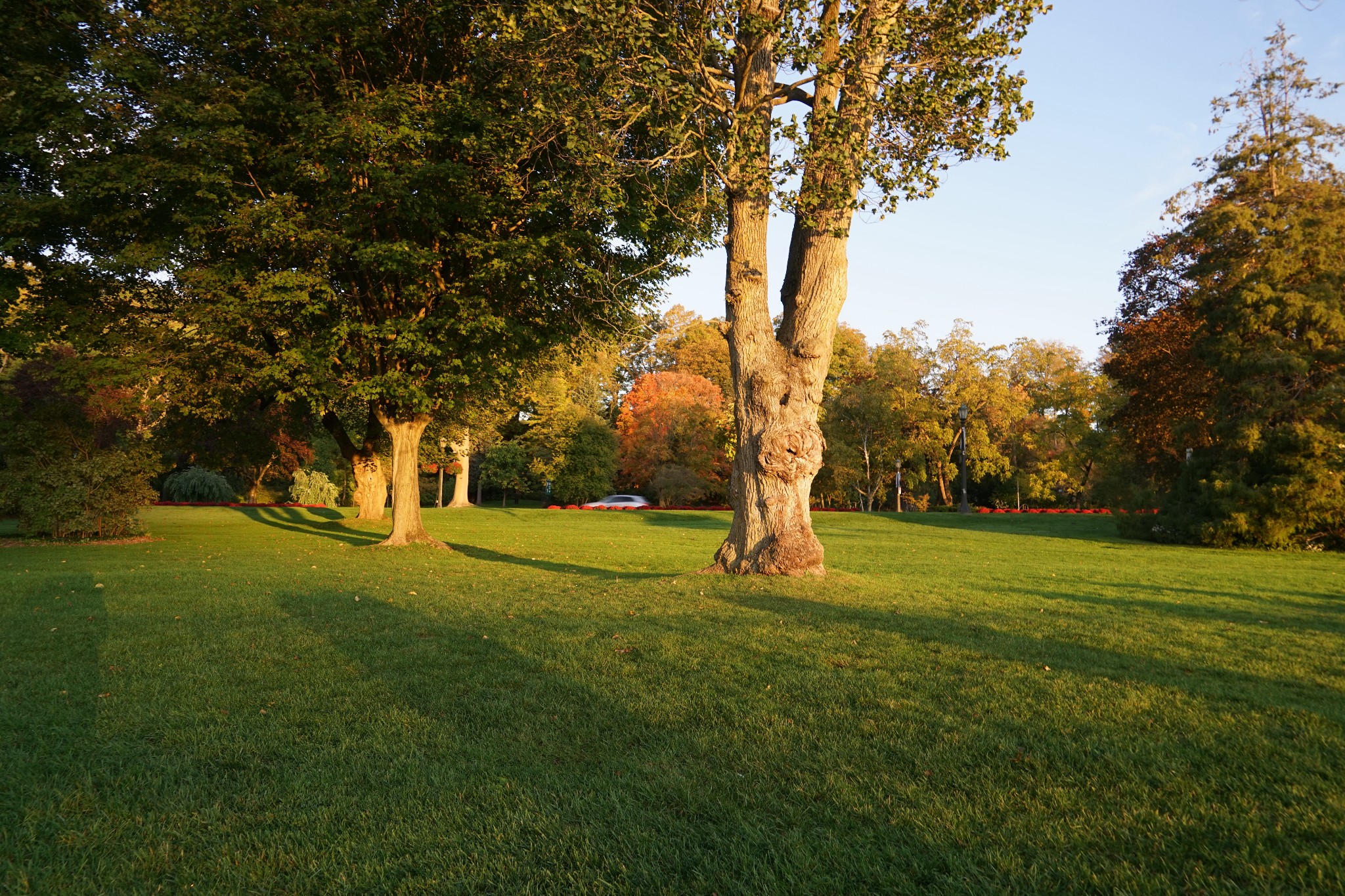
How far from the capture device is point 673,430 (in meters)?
44.8

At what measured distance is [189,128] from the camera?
43.0 ft

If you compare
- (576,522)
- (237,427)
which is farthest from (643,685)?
(576,522)

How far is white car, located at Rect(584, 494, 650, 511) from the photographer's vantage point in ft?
137

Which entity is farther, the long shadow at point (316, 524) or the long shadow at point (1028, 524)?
the long shadow at point (1028, 524)

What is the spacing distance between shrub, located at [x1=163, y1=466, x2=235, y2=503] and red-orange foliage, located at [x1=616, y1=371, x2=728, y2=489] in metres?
22.3

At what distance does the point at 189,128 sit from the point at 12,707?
39.7ft

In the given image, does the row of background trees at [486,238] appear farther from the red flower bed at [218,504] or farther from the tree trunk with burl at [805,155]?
the red flower bed at [218,504]

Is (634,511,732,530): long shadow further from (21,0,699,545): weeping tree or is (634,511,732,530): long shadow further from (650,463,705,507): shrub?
(21,0,699,545): weeping tree

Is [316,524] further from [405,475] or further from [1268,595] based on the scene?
[1268,595]

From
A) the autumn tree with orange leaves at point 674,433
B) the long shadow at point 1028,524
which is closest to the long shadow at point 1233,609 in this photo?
the long shadow at point 1028,524

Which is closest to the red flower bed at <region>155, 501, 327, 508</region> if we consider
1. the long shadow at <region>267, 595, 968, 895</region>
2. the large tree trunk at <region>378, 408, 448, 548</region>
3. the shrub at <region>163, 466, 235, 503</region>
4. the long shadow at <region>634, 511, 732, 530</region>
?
the shrub at <region>163, 466, 235, 503</region>

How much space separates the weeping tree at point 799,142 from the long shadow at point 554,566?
1969 mm

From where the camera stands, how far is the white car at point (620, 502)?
41.8 metres

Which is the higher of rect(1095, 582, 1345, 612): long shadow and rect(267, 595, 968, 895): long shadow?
rect(267, 595, 968, 895): long shadow
